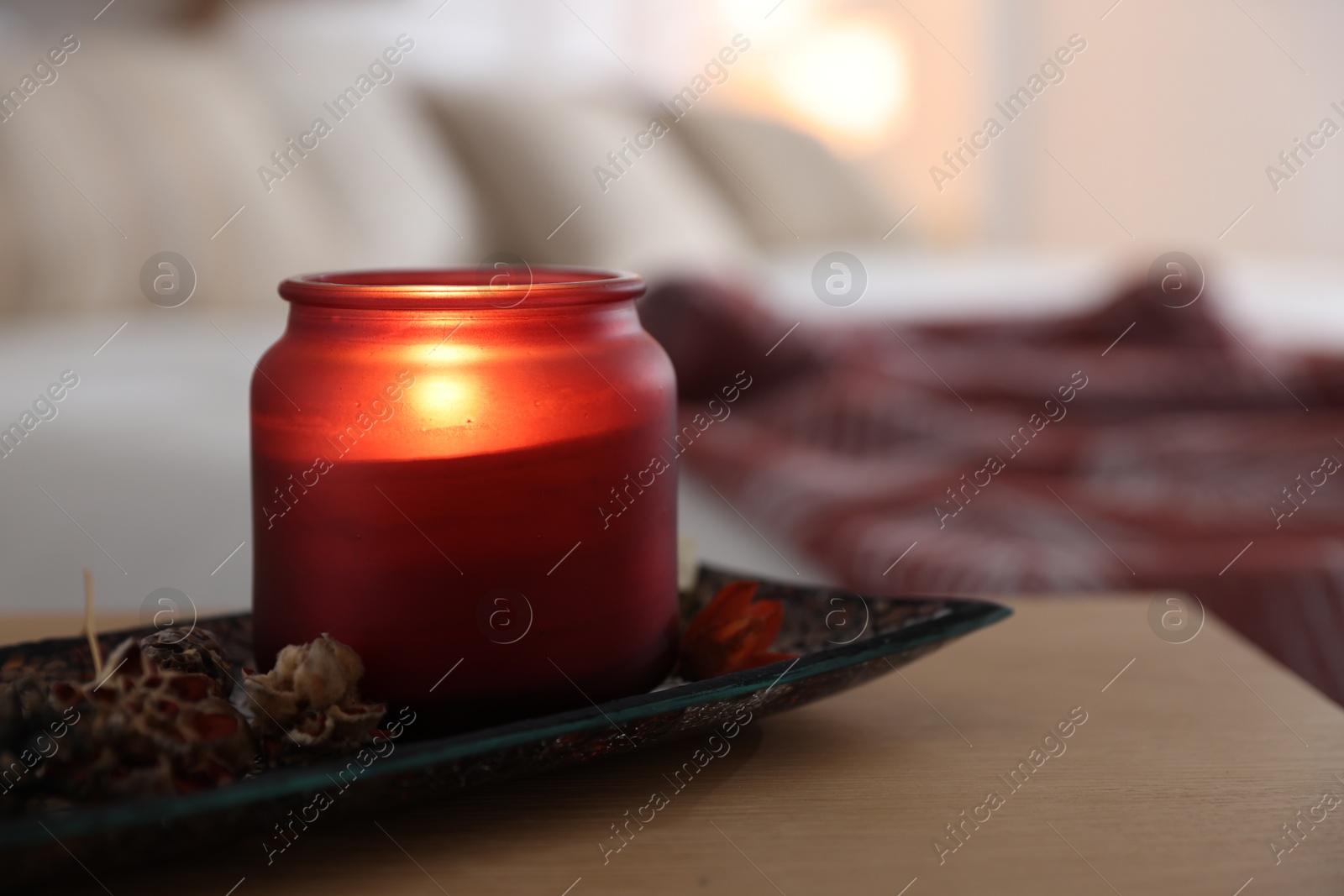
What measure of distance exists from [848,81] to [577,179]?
157 cm

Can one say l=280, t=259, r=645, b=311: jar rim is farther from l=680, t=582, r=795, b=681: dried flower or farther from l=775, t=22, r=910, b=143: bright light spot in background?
l=775, t=22, r=910, b=143: bright light spot in background

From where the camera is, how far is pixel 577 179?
200cm

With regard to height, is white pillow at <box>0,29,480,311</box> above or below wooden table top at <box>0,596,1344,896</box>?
above

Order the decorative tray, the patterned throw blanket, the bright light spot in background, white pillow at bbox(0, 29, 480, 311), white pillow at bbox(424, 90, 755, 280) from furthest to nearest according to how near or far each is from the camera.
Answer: the bright light spot in background → white pillow at bbox(424, 90, 755, 280) → white pillow at bbox(0, 29, 480, 311) → the patterned throw blanket → the decorative tray

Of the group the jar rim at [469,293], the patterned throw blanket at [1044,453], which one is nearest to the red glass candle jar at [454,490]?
the jar rim at [469,293]

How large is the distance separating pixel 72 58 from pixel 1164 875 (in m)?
1.76

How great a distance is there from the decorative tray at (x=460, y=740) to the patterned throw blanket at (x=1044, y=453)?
398 mm

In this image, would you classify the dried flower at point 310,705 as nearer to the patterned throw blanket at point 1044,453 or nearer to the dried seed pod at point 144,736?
the dried seed pod at point 144,736

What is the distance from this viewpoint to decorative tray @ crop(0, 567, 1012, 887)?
344 millimetres

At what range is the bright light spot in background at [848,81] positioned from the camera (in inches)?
126

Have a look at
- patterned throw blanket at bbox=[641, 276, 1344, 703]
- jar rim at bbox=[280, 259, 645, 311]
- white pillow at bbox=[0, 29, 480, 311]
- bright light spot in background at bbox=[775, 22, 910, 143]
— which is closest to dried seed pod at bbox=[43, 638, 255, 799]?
jar rim at bbox=[280, 259, 645, 311]

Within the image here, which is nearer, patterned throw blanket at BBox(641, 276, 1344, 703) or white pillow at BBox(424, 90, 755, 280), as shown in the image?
patterned throw blanket at BBox(641, 276, 1344, 703)

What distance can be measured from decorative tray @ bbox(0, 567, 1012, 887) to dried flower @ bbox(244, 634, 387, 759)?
0.03ft

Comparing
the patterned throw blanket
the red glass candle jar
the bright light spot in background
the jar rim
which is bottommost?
the patterned throw blanket
